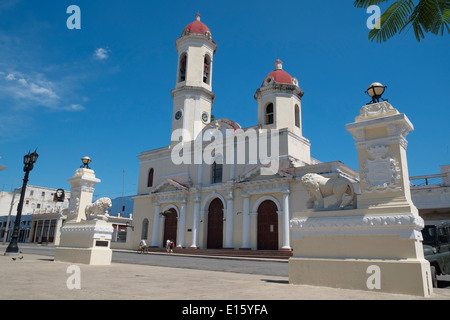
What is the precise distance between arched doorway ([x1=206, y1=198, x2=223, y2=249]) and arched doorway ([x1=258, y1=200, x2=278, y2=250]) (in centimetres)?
356

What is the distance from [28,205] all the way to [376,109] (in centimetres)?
6642

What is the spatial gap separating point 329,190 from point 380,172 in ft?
3.84

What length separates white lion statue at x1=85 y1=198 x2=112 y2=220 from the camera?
39.5 feet

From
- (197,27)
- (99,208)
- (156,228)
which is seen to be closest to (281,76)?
(197,27)

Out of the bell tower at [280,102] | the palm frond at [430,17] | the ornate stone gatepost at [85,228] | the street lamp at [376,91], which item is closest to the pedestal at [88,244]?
the ornate stone gatepost at [85,228]

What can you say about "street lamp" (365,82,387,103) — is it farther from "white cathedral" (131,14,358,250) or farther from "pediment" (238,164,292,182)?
"pediment" (238,164,292,182)

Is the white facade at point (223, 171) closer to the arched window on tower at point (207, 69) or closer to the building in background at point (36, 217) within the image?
the arched window on tower at point (207, 69)

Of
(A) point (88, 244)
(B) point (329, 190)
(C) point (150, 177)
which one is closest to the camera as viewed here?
(B) point (329, 190)

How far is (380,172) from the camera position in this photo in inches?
275

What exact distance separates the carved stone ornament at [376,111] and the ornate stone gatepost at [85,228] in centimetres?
897

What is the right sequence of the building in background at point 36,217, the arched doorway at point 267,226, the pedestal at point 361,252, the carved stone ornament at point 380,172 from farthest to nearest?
1. the building in background at point 36,217
2. the arched doorway at point 267,226
3. the carved stone ornament at point 380,172
4. the pedestal at point 361,252

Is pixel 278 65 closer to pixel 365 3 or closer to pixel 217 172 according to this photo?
pixel 217 172

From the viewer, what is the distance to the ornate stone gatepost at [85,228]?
11703mm
